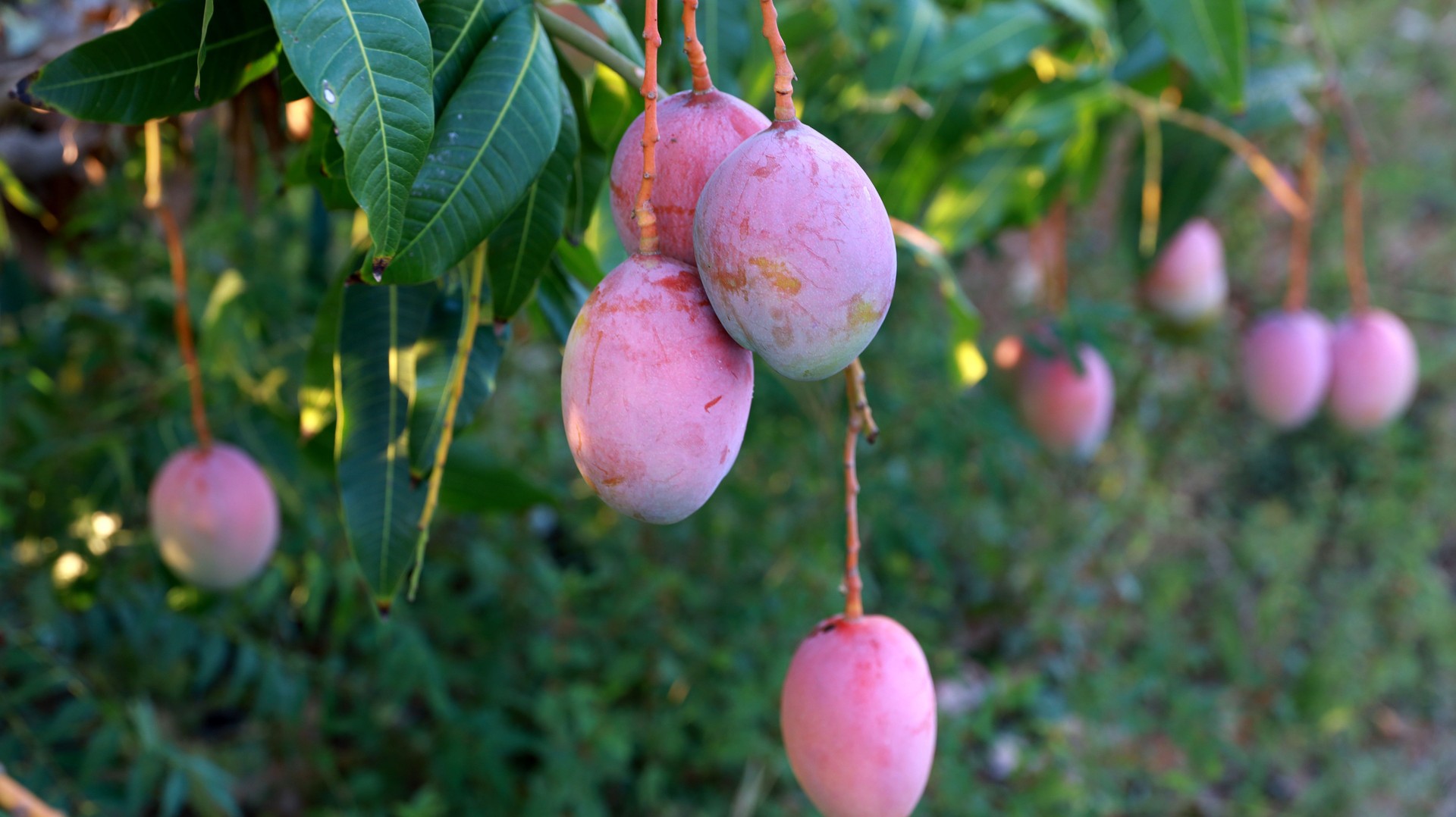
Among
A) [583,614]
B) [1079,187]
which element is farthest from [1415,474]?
[583,614]

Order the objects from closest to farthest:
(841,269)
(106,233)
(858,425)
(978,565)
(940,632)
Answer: (841,269) < (858,425) < (106,233) < (940,632) < (978,565)

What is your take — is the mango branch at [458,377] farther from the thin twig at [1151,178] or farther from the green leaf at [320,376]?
the thin twig at [1151,178]

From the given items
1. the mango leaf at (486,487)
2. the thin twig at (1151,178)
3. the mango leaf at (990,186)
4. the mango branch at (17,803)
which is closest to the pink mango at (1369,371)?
the thin twig at (1151,178)

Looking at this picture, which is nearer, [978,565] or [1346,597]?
[978,565]

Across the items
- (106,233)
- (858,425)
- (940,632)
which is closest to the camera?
(858,425)

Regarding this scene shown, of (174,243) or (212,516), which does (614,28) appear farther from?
(212,516)

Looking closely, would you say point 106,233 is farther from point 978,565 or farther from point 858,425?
point 978,565

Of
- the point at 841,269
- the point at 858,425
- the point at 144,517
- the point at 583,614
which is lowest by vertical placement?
the point at 583,614

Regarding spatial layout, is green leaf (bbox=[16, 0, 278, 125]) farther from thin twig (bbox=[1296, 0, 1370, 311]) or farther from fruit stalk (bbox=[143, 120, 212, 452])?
thin twig (bbox=[1296, 0, 1370, 311])
